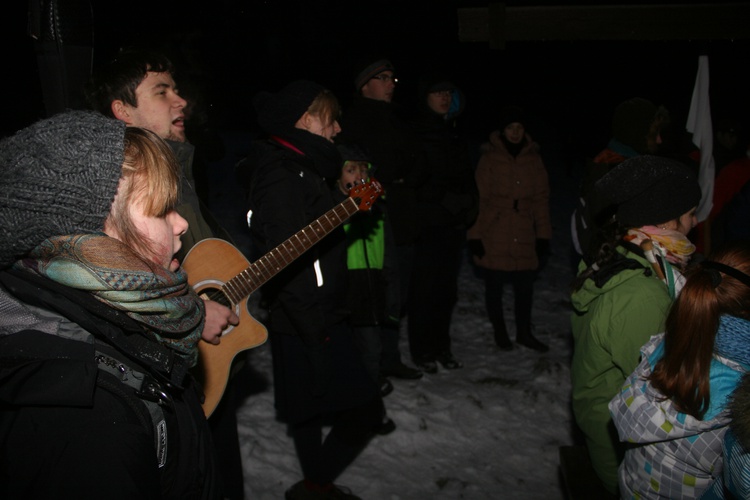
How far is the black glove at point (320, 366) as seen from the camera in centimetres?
275

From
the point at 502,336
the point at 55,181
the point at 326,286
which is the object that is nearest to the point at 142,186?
the point at 55,181

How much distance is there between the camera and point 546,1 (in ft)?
15.4

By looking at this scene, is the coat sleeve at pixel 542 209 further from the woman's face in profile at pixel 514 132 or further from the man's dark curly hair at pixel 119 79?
the man's dark curly hair at pixel 119 79

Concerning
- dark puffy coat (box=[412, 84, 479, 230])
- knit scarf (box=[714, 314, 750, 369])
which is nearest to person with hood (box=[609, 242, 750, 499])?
knit scarf (box=[714, 314, 750, 369])

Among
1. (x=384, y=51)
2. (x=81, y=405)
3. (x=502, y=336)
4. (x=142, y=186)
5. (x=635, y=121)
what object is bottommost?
(x=502, y=336)

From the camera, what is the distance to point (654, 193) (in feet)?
7.32

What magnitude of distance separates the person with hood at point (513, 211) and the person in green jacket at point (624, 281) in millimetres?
2345

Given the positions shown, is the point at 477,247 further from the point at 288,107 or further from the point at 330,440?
the point at 288,107

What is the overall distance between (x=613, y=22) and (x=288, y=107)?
180 centimetres

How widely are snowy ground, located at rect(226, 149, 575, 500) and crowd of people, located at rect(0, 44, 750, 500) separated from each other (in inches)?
→ 6.8

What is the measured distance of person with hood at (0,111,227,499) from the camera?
0.96m

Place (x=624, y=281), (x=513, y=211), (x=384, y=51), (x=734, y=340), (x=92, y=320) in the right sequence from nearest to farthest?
1. (x=92, y=320)
2. (x=734, y=340)
3. (x=624, y=281)
4. (x=513, y=211)
5. (x=384, y=51)

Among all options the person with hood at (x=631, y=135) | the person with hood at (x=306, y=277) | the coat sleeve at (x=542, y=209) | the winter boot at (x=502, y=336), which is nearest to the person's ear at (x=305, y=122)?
the person with hood at (x=306, y=277)

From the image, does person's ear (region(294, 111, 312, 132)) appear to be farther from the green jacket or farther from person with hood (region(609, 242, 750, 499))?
person with hood (region(609, 242, 750, 499))
